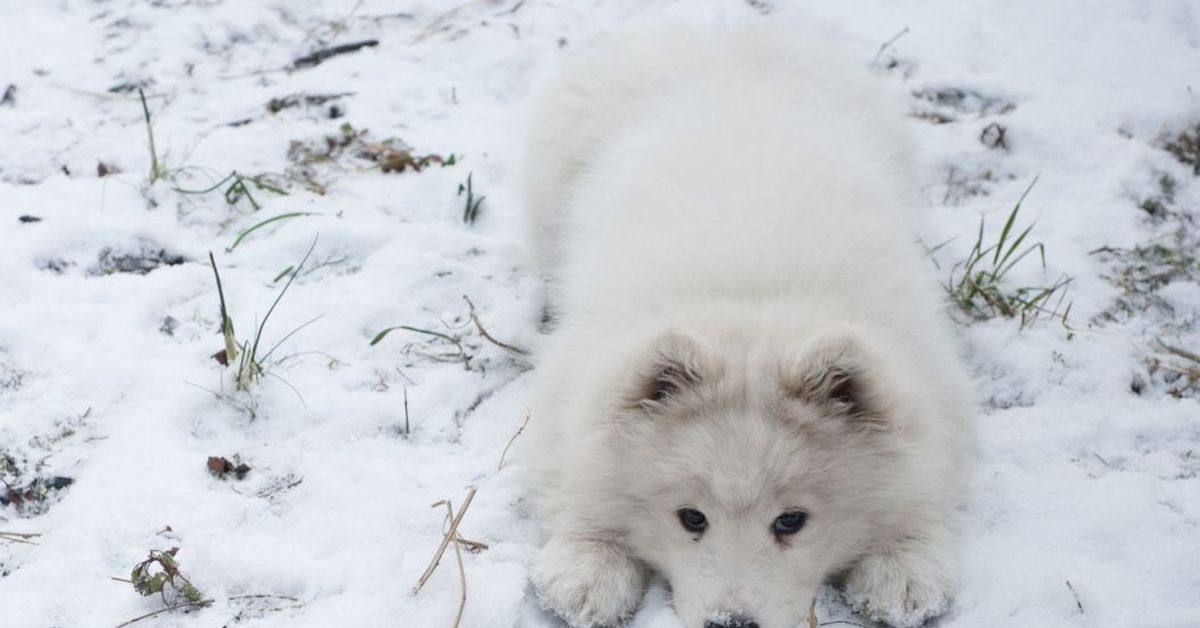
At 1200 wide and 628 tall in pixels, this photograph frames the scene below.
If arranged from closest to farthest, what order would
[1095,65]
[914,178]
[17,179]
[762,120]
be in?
[762,120] → [914,178] → [17,179] → [1095,65]

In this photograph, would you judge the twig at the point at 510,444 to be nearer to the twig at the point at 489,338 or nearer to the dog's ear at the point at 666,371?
the twig at the point at 489,338

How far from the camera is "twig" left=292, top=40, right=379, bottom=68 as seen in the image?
5.19 meters

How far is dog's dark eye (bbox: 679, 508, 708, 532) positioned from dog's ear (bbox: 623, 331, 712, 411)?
0.25m

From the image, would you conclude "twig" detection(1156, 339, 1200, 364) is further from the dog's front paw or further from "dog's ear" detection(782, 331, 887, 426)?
the dog's front paw

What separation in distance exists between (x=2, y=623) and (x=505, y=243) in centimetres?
220

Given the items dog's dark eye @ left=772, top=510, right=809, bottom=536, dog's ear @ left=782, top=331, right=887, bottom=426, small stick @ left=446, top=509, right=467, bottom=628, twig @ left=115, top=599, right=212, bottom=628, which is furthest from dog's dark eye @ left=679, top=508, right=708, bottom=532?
twig @ left=115, top=599, right=212, bottom=628

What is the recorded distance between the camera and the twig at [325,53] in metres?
5.19

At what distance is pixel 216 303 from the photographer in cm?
361

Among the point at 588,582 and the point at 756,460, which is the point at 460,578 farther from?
the point at 756,460

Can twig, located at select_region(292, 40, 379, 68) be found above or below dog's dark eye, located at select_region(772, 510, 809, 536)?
below

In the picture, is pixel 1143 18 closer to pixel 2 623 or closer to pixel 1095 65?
pixel 1095 65

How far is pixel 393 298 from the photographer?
12.1ft

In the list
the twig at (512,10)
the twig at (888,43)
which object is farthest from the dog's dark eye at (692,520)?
the twig at (512,10)

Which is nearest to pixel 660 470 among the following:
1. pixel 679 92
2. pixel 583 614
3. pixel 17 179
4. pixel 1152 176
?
pixel 583 614
